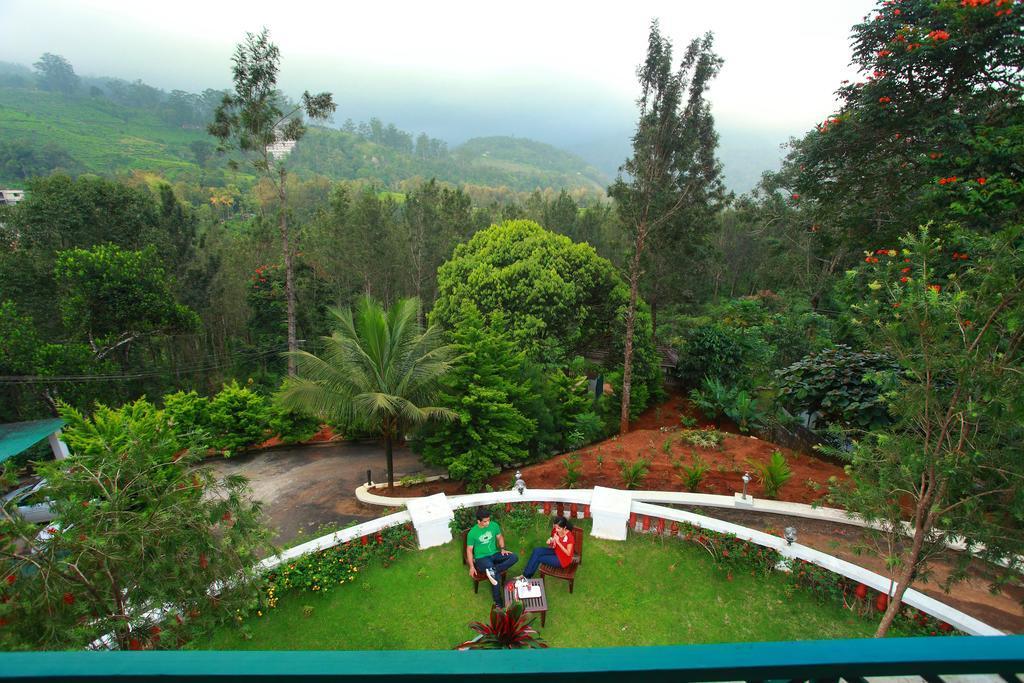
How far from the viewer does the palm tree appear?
9148 mm

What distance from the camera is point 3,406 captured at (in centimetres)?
1514

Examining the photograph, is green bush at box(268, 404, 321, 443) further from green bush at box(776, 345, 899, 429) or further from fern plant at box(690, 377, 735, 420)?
green bush at box(776, 345, 899, 429)

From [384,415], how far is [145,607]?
17.5ft

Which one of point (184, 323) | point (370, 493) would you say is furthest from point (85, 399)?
point (370, 493)

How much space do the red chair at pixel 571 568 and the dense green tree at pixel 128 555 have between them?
11.6 feet

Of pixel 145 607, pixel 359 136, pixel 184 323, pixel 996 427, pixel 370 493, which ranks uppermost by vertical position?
pixel 359 136

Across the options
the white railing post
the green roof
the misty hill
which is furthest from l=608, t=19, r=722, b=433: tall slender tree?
the misty hill

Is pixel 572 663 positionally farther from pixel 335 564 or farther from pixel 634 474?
pixel 634 474

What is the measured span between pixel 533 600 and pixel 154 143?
440 ft

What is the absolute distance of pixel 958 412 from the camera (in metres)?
3.91

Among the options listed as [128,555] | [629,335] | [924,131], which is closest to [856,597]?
[128,555]

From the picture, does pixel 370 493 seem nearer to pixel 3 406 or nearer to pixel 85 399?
pixel 85 399

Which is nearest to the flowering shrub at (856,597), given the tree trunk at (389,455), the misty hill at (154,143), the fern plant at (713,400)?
the tree trunk at (389,455)

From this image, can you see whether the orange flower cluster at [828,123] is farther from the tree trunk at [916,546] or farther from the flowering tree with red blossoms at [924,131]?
the tree trunk at [916,546]
